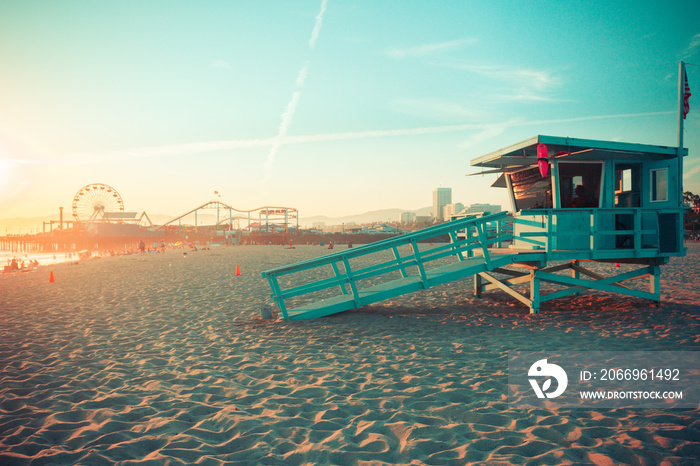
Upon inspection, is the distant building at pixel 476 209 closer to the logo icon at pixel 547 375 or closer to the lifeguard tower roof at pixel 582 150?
the lifeguard tower roof at pixel 582 150

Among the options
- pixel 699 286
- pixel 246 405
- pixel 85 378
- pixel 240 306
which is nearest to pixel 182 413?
pixel 246 405

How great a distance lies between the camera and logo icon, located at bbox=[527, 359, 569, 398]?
14.5 ft

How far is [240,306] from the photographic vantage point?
33.0ft

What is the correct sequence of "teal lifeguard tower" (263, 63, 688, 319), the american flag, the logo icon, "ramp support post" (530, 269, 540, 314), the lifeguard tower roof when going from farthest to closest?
the american flag < "ramp support post" (530, 269, 540, 314) < "teal lifeguard tower" (263, 63, 688, 319) < the lifeguard tower roof < the logo icon

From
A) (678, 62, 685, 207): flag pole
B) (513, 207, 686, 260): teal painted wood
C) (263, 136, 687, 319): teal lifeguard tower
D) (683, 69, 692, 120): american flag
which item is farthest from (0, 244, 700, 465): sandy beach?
(683, 69, 692, 120): american flag

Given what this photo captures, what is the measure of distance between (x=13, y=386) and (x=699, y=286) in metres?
17.2

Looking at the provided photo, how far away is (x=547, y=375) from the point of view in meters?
4.89

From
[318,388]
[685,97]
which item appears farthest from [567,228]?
[318,388]

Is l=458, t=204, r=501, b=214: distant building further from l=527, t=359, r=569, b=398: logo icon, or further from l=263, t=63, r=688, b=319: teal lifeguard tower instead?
l=527, t=359, r=569, b=398: logo icon

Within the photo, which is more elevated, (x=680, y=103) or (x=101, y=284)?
(x=680, y=103)

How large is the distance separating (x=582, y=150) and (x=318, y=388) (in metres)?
7.56

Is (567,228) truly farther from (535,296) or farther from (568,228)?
(535,296)

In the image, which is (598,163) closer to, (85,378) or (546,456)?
(546,456)

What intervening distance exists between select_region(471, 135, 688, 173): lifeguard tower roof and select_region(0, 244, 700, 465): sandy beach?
3538 millimetres
